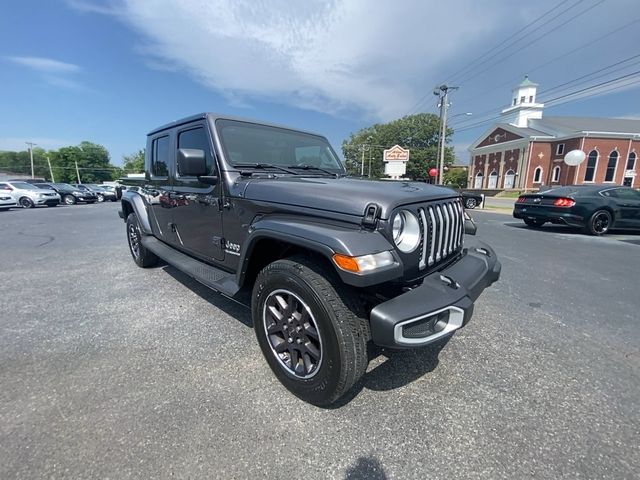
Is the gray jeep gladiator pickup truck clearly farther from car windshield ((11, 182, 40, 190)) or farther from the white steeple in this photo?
the white steeple

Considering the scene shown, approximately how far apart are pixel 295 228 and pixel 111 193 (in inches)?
1241

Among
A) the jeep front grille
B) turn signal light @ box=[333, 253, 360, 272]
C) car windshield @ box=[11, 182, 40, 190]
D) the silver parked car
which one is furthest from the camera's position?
car windshield @ box=[11, 182, 40, 190]

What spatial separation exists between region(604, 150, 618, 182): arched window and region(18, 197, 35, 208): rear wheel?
59092mm

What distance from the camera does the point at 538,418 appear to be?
1908 millimetres

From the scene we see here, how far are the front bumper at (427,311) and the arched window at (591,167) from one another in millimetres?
51622

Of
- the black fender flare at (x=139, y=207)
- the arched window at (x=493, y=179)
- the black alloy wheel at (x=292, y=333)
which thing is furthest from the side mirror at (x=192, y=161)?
the arched window at (x=493, y=179)

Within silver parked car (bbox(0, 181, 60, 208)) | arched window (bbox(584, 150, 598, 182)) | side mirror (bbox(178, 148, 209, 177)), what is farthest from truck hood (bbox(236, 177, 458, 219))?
arched window (bbox(584, 150, 598, 182))

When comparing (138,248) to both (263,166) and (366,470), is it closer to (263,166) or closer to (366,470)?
(263,166)

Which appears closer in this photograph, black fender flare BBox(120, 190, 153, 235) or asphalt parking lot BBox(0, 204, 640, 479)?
asphalt parking lot BBox(0, 204, 640, 479)

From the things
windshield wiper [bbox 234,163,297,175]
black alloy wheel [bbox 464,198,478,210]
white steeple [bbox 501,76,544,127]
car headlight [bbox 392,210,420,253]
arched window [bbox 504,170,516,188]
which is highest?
white steeple [bbox 501,76,544,127]

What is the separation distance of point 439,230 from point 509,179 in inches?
2164

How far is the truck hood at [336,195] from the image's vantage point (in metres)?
1.88

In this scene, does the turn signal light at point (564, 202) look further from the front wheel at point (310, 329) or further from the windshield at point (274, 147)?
the front wheel at point (310, 329)

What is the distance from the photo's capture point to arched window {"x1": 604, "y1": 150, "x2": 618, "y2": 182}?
39.8 meters
